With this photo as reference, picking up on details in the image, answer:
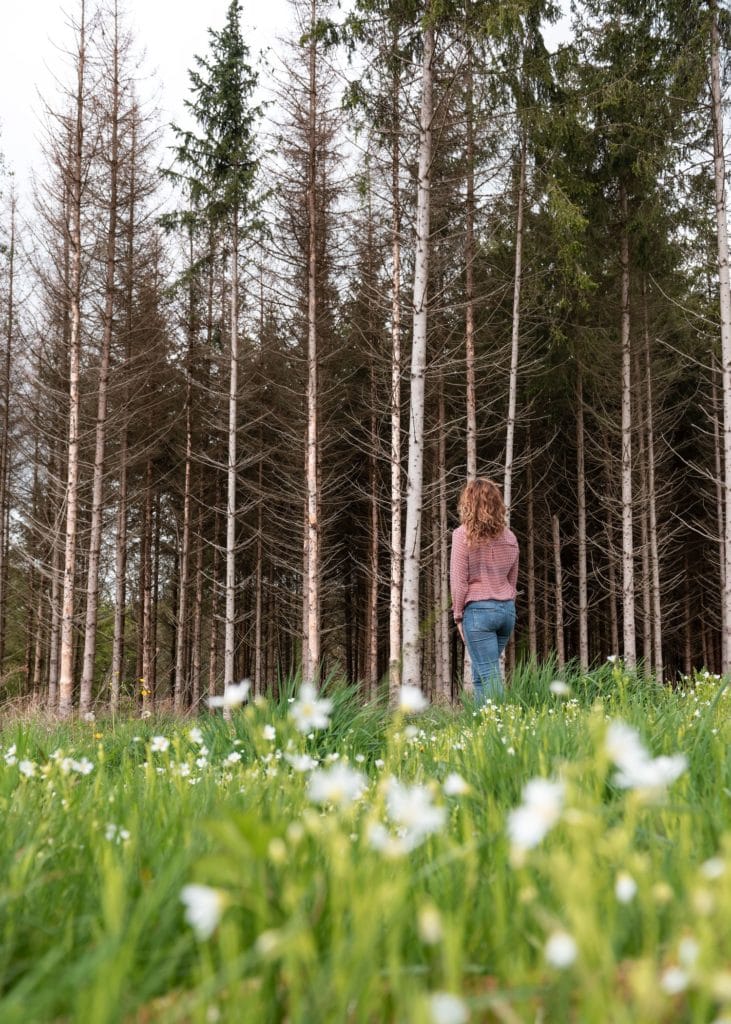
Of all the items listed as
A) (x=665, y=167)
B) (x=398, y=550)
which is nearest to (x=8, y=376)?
(x=398, y=550)

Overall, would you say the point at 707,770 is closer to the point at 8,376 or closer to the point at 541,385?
the point at 541,385

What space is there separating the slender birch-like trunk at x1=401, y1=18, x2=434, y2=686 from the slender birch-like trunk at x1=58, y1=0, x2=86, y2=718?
6193mm

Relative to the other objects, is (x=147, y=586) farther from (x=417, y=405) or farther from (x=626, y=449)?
(x=626, y=449)

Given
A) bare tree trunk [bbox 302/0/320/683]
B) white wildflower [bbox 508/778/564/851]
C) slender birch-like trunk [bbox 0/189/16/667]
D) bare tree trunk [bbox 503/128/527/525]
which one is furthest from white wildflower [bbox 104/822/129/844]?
slender birch-like trunk [bbox 0/189/16/667]

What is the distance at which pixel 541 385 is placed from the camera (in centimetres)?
1836

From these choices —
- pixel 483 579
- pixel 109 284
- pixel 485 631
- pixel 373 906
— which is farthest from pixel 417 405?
pixel 373 906

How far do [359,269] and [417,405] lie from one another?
6.39 metres

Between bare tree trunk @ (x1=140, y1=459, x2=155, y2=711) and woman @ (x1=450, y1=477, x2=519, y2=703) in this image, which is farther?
bare tree trunk @ (x1=140, y1=459, x2=155, y2=711)

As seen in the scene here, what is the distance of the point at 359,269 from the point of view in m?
15.8

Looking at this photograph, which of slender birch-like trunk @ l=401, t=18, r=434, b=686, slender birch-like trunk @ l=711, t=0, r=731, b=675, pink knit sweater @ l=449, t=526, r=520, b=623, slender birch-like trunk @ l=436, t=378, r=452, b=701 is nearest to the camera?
pink knit sweater @ l=449, t=526, r=520, b=623

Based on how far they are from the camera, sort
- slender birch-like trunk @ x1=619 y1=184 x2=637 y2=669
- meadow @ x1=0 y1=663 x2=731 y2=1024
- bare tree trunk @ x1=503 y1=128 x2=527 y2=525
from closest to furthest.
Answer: meadow @ x1=0 y1=663 x2=731 y2=1024 → bare tree trunk @ x1=503 y1=128 x2=527 y2=525 → slender birch-like trunk @ x1=619 y1=184 x2=637 y2=669

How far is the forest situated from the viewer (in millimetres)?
12086

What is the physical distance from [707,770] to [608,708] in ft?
7.00

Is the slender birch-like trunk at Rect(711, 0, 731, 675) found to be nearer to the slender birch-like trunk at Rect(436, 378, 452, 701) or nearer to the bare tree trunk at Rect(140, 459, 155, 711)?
the slender birch-like trunk at Rect(436, 378, 452, 701)
